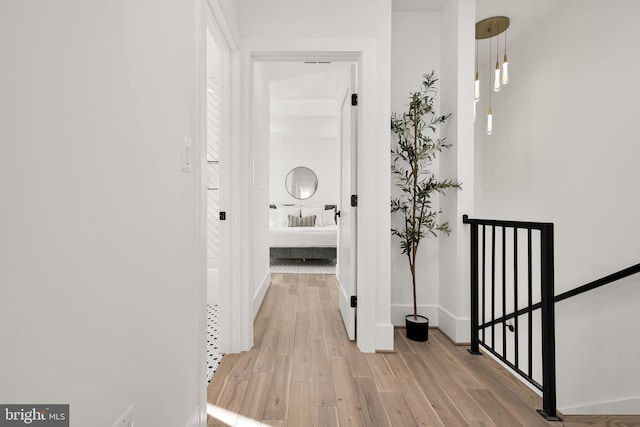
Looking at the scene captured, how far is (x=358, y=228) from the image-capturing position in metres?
2.24

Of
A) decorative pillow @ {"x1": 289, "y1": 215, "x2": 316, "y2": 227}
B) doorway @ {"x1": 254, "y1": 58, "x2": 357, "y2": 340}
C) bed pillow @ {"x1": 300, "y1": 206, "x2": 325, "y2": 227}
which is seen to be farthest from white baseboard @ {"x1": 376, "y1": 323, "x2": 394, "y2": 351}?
bed pillow @ {"x1": 300, "y1": 206, "x2": 325, "y2": 227}

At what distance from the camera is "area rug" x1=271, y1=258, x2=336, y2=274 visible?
15.9 ft

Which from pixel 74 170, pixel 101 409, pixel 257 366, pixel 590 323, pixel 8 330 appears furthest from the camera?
pixel 590 323

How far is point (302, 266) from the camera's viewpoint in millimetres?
5223

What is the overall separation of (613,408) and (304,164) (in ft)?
19.3

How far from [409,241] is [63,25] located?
90.8 inches

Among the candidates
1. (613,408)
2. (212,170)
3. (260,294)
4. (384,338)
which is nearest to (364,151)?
(384,338)

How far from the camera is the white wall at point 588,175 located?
8.07ft

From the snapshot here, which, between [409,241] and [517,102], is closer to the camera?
A: [409,241]

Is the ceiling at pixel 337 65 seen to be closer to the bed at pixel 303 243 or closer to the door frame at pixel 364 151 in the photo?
the door frame at pixel 364 151

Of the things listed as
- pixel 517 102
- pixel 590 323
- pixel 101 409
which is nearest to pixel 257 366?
pixel 101 409

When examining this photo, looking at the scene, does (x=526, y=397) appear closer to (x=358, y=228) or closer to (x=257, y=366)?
(x=358, y=228)

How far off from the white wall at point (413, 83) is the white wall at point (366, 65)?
524 mm

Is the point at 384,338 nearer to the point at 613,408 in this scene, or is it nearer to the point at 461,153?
the point at 461,153
